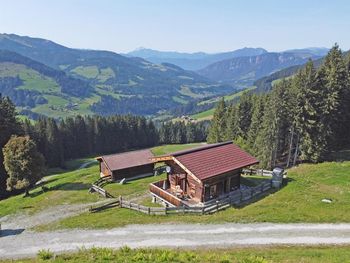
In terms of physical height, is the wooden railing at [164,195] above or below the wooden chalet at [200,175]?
below

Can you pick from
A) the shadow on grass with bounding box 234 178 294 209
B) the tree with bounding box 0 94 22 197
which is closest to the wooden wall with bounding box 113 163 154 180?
the tree with bounding box 0 94 22 197

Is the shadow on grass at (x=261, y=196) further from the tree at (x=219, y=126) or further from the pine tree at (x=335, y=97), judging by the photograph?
the tree at (x=219, y=126)

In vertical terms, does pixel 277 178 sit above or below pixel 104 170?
above

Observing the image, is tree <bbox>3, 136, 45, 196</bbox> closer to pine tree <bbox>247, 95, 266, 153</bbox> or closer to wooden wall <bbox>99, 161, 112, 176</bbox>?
wooden wall <bbox>99, 161, 112, 176</bbox>

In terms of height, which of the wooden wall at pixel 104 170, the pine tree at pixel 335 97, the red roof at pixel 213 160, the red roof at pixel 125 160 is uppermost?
the pine tree at pixel 335 97

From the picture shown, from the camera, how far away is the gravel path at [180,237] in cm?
3091

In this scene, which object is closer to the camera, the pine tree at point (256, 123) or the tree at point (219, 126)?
the pine tree at point (256, 123)

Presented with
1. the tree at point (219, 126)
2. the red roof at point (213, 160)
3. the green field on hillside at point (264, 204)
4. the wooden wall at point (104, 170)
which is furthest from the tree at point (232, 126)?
the red roof at point (213, 160)

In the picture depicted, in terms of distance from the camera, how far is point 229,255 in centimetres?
2597

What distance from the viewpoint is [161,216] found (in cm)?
3831

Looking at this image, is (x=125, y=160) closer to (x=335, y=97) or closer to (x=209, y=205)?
(x=209, y=205)

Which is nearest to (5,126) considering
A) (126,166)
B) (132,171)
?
(126,166)

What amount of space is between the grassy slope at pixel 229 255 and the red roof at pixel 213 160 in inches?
509

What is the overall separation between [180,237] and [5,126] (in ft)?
165
